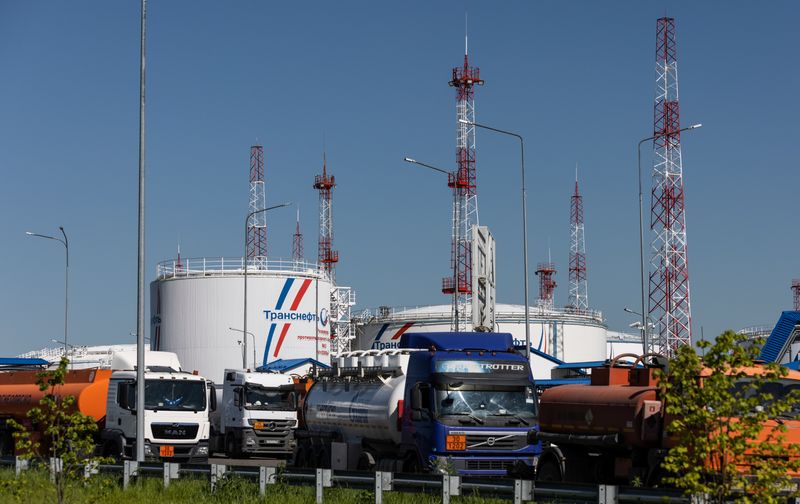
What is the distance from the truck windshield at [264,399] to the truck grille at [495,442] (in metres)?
15.8

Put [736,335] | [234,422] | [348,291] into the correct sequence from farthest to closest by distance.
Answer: [348,291] → [234,422] → [736,335]

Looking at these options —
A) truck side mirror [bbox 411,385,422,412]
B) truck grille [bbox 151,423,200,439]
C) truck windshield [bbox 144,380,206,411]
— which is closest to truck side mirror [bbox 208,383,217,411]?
truck windshield [bbox 144,380,206,411]

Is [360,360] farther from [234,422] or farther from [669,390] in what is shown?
[669,390]

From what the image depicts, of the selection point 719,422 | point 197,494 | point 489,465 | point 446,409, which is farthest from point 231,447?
point 719,422

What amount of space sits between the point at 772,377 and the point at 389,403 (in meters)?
14.3

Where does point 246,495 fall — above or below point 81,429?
below

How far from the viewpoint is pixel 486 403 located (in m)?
→ 23.3

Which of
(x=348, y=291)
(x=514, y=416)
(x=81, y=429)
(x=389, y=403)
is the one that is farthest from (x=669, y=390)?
(x=348, y=291)

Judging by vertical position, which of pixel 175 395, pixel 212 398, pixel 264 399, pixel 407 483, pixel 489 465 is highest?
pixel 175 395

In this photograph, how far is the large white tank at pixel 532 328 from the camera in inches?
3196

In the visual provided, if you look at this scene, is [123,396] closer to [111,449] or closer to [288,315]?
[111,449]

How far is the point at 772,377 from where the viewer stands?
11.0 meters

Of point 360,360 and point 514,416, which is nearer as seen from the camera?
point 514,416

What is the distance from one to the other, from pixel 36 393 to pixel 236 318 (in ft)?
119
